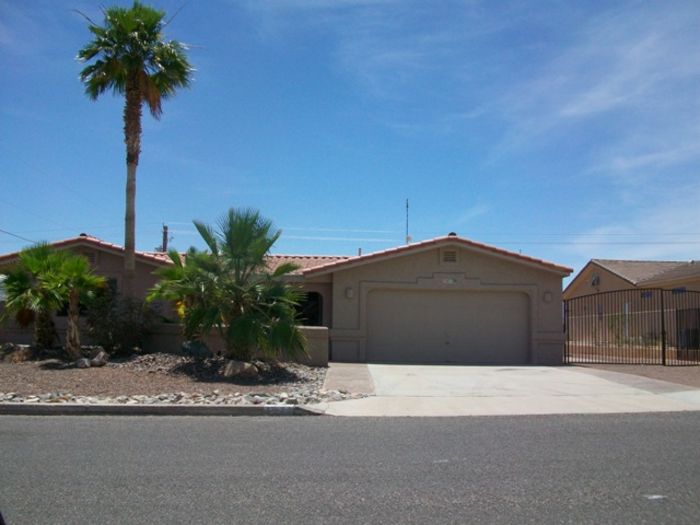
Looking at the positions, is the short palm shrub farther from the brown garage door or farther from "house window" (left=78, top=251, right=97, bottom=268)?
the brown garage door

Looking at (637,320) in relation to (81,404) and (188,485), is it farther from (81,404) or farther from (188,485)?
(188,485)

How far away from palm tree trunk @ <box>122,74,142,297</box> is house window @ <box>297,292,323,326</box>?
525 centimetres

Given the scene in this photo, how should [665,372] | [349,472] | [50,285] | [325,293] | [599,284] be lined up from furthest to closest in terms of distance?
[599,284] < [325,293] < [665,372] < [50,285] < [349,472]

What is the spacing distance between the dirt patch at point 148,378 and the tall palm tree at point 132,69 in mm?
3385

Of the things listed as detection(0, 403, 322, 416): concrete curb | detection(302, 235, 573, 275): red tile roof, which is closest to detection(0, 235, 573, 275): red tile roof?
detection(302, 235, 573, 275): red tile roof

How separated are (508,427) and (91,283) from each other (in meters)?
11.0

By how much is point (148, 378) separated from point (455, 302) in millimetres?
9736

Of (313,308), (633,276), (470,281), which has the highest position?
(633,276)

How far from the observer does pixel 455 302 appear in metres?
21.0

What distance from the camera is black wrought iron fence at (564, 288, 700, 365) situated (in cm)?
2267

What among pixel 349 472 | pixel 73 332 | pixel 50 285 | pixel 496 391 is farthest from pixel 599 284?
pixel 349 472

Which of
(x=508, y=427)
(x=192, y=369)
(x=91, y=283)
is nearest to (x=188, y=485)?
(x=508, y=427)

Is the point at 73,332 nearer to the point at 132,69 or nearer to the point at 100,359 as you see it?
the point at 100,359

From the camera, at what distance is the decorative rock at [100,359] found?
16031 mm
